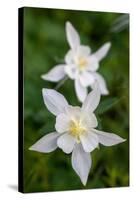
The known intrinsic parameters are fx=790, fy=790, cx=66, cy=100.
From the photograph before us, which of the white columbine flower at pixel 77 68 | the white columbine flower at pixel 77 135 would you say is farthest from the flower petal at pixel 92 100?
the white columbine flower at pixel 77 68

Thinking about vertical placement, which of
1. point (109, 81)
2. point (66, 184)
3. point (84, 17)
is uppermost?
point (84, 17)

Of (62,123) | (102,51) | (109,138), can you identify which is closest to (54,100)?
(62,123)

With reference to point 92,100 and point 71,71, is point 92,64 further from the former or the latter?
point 92,100

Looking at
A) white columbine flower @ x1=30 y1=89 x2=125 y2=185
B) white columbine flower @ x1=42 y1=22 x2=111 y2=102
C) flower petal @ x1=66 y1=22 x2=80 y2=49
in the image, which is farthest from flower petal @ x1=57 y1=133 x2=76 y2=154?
flower petal @ x1=66 y1=22 x2=80 y2=49

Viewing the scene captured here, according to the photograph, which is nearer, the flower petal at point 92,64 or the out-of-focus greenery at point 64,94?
the out-of-focus greenery at point 64,94

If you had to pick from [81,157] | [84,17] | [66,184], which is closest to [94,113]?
[81,157]

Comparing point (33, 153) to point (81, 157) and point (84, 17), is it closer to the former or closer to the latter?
point (81, 157)

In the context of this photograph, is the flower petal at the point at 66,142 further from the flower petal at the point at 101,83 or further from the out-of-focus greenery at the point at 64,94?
the flower petal at the point at 101,83
